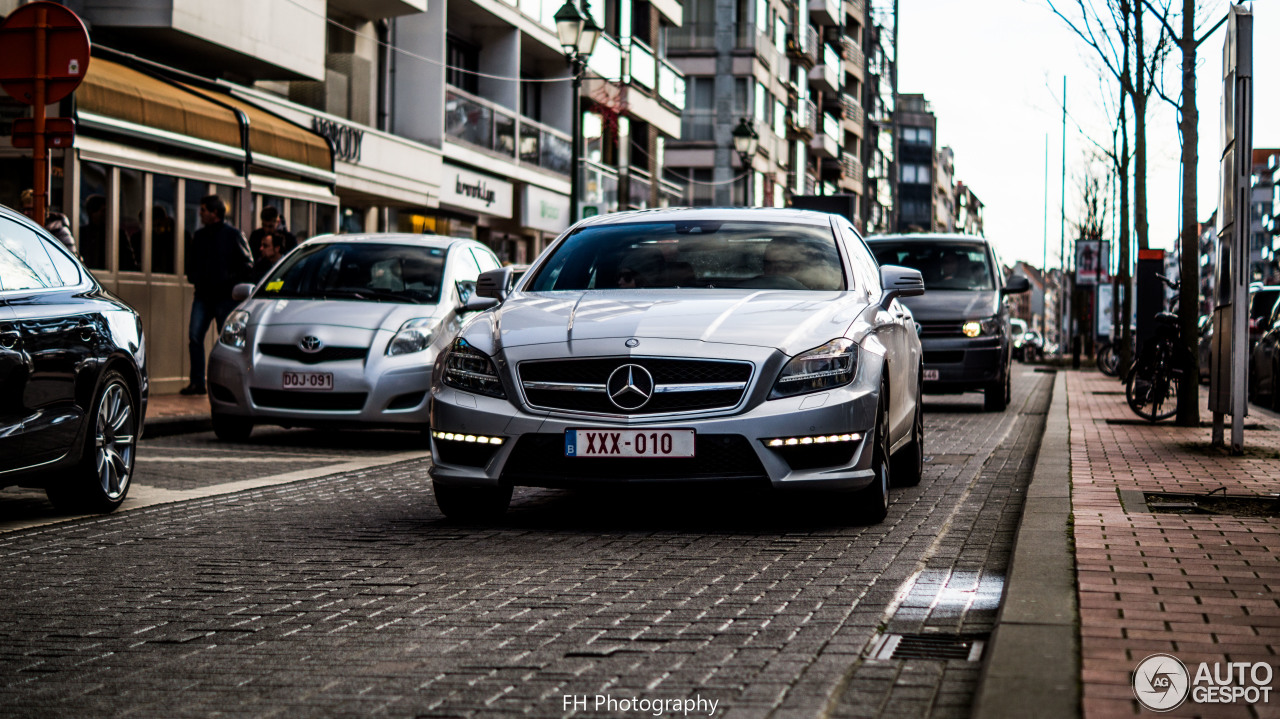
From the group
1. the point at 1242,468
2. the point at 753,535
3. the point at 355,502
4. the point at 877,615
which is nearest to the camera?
the point at 877,615

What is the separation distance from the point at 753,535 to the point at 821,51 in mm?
74768

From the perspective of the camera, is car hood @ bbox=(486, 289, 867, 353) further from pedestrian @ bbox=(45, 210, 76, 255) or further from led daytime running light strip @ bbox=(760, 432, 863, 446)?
pedestrian @ bbox=(45, 210, 76, 255)

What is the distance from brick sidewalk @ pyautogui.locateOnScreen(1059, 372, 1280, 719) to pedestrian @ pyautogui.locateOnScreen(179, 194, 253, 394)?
9592mm

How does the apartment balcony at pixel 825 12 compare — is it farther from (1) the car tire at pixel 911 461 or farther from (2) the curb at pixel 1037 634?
(2) the curb at pixel 1037 634

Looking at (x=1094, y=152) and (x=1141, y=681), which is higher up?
(x=1094, y=152)

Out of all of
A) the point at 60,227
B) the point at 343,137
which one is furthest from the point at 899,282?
the point at 343,137

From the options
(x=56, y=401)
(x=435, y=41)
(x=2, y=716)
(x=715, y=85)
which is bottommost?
(x=2, y=716)

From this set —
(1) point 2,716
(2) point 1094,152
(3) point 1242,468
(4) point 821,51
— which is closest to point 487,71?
(2) point 1094,152

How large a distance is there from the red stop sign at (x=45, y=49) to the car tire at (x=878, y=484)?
6.91 meters

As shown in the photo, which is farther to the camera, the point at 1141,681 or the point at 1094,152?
the point at 1094,152

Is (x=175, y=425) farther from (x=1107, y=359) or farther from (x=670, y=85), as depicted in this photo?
(x=670, y=85)

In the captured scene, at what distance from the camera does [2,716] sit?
4.18m

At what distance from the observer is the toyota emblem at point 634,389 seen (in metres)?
7.31

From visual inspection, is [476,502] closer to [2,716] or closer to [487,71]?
[2,716]
